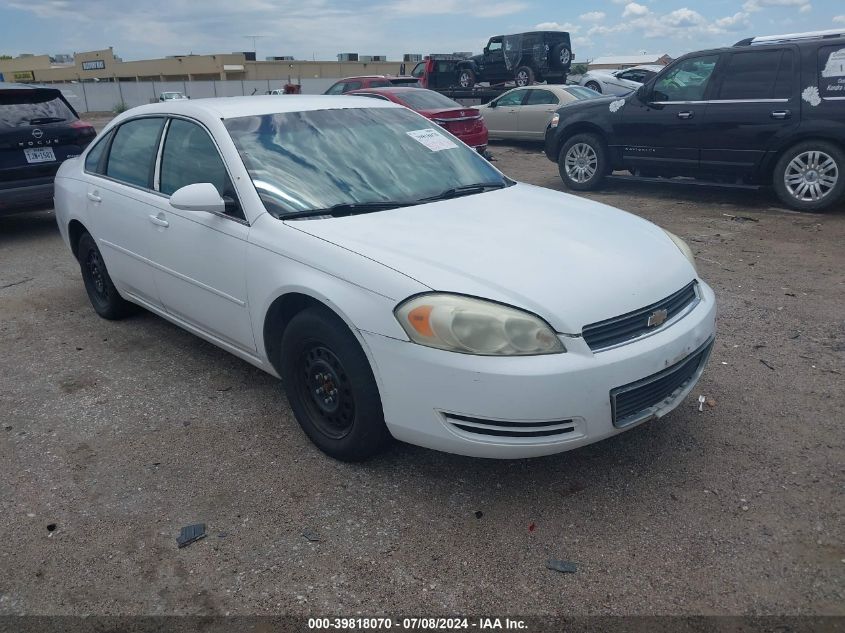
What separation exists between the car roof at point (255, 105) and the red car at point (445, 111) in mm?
7520

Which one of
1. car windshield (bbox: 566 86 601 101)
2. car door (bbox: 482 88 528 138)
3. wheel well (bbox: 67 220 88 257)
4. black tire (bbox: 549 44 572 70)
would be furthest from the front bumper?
black tire (bbox: 549 44 572 70)

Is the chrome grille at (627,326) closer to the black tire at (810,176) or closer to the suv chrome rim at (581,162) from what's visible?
the black tire at (810,176)

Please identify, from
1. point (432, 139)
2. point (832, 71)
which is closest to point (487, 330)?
point (432, 139)

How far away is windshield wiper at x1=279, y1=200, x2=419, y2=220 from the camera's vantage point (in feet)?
10.8

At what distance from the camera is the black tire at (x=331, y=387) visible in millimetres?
2908

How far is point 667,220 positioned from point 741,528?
6025 millimetres

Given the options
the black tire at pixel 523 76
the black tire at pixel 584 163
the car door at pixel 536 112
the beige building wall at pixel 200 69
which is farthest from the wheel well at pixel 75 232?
the beige building wall at pixel 200 69

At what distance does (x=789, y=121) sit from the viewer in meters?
7.82

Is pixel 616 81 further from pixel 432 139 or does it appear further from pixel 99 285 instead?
Answer: pixel 99 285

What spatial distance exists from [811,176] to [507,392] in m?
7.05

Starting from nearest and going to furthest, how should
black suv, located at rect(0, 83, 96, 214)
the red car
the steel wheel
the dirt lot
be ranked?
the dirt lot < the steel wheel < black suv, located at rect(0, 83, 96, 214) < the red car

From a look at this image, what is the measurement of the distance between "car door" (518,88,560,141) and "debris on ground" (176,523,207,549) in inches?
497

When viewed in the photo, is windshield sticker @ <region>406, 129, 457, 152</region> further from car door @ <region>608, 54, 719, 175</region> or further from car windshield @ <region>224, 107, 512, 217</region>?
car door @ <region>608, 54, 719, 175</region>

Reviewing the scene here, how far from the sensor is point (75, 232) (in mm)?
5215
